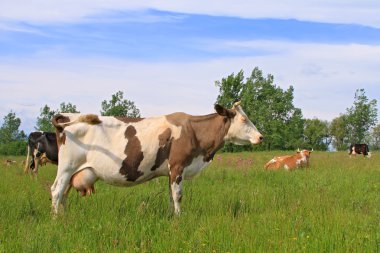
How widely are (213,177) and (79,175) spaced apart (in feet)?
20.3

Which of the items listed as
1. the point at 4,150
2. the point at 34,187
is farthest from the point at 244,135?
the point at 4,150

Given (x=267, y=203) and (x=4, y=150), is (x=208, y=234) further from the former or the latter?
(x=4, y=150)

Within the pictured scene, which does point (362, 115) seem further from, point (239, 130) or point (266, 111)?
point (239, 130)

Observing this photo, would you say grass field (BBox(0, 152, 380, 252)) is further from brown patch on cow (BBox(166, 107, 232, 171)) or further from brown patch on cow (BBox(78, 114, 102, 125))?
brown patch on cow (BBox(78, 114, 102, 125))

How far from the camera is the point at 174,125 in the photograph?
329 inches

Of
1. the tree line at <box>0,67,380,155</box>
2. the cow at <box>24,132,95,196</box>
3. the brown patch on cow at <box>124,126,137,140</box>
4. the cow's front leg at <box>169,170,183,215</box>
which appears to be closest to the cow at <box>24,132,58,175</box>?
the cow at <box>24,132,95,196</box>

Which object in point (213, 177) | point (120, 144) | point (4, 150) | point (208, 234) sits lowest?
point (4, 150)

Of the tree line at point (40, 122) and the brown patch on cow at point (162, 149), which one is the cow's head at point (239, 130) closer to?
the brown patch on cow at point (162, 149)

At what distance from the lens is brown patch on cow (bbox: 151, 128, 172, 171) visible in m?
8.09

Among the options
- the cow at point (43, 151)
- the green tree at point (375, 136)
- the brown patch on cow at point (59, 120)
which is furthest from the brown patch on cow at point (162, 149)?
the green tree at point (375, 136)

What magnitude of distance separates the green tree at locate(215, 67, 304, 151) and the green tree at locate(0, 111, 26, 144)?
149ft

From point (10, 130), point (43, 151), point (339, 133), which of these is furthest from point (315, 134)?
point (43, 151)

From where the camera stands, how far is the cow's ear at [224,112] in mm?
8625

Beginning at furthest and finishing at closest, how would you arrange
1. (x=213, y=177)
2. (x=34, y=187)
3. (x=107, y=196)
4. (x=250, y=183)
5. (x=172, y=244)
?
(x=213, y=177) < (x=250, y=183) < (x=34, y=187) < (x=107, y=196) < (x=172, y=244)
